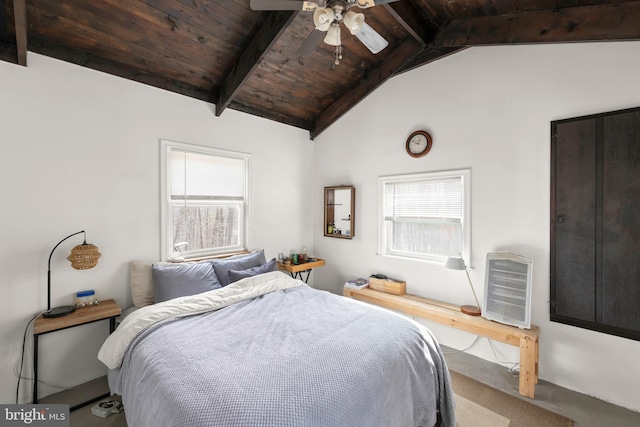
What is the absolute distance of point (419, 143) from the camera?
326 cm

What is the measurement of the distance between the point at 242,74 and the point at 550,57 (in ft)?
9.11

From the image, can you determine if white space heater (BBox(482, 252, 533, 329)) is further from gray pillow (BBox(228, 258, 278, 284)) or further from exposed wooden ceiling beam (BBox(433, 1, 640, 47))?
gray pillow (BBox(228, 258, 278, 284))

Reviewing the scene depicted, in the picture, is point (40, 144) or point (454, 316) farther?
point (454, 316)

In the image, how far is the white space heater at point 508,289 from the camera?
2453 millimetres

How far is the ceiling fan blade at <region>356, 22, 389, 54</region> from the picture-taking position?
6.65 ft

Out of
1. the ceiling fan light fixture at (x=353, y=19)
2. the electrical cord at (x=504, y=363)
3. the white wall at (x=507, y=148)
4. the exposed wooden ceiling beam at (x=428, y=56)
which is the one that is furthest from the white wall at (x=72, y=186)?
the electrical cord at (x=504, y=363)

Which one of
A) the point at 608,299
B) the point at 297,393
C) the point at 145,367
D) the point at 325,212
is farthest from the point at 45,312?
the point at 608,299

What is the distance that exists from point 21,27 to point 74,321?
80.7 inches

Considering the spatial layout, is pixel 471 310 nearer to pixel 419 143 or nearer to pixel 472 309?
pixel 472 309

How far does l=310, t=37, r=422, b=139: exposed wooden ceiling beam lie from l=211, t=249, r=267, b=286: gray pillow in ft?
6.89

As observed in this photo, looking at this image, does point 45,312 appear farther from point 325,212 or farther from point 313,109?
point 313,109

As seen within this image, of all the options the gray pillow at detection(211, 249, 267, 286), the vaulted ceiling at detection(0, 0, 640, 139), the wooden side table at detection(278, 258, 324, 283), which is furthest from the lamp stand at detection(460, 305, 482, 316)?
the vaulted ceiling at detection(0, 0, 640, 139)

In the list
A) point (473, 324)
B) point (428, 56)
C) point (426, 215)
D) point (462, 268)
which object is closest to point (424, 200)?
point (426, 215)

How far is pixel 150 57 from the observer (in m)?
2.65
